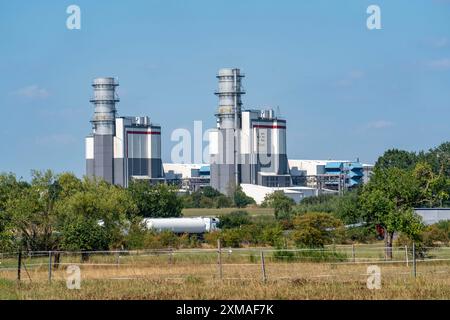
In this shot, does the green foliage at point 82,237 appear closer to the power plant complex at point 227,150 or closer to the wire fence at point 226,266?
the wire fence at point 226,266

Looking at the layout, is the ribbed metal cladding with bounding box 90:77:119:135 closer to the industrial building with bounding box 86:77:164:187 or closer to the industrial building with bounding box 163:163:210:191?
the industrial building with bounding box 86:77:164:187

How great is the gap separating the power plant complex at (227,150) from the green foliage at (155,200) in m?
48.3

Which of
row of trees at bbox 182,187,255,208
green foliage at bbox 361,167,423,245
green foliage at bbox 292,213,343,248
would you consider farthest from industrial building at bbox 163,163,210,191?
green foliage at bbox 361,167,423,245

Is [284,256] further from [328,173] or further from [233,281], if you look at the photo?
[328,173]

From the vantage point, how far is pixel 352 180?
131125 mm

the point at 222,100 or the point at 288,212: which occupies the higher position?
the point at 222,100

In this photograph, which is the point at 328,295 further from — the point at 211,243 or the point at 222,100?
the point at 222,100

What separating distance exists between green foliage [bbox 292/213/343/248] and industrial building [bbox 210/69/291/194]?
77998 mm

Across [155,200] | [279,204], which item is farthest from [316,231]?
[279,204]

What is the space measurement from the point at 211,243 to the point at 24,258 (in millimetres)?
19552

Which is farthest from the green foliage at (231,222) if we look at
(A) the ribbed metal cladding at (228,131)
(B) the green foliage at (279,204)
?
(A) the ribbed metal cladding at (228,131)

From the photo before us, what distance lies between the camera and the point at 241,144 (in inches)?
5172

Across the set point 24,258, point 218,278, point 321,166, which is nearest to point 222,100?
point 321,166

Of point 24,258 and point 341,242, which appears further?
point 341,242
